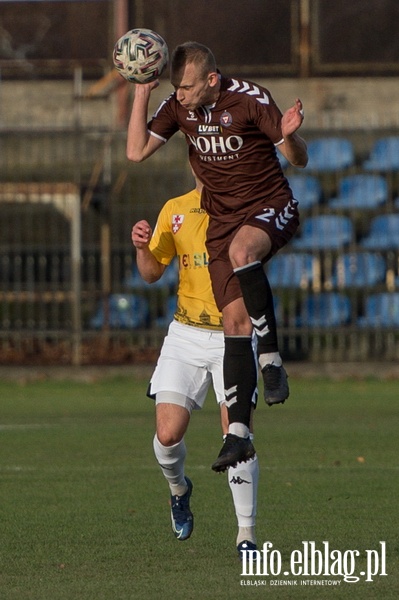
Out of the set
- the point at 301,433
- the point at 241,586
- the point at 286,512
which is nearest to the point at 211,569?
the point at 241,586

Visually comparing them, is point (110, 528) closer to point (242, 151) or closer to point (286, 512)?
point (286, 512)

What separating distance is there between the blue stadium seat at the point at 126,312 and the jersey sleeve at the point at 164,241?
37.5 ft

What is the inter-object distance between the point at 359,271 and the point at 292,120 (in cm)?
1286

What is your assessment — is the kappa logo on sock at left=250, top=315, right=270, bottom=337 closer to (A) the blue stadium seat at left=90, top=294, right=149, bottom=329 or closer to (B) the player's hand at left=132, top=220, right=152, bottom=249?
(B) the player's hand at left=132, top=220, right=152, bottom=249

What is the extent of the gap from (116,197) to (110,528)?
12525mm

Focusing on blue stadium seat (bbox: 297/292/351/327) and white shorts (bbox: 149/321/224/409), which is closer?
white shorts (bbox: 149/321/224/409)

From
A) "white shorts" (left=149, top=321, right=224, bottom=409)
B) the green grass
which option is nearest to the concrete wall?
the green grass

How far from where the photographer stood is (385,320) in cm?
1934

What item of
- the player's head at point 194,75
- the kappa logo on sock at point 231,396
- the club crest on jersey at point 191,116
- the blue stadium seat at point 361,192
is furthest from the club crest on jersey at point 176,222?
the blue stadium seat at point 361,192

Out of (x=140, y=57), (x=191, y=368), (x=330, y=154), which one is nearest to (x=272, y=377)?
(x=191, y=368)

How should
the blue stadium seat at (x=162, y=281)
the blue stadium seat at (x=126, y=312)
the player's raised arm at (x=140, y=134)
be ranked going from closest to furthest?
1. the player's raised arm at (x=140, y=134)
2. the blue stadium seat at (x=162, y=281)
3. the blue stadium seat at (x=126, y=312)

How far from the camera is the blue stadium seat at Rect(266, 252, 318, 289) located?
19297 millimetres

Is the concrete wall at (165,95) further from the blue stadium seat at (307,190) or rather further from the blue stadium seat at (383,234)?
the blue stadium seat at (383,234)

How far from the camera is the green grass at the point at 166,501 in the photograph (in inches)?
245
